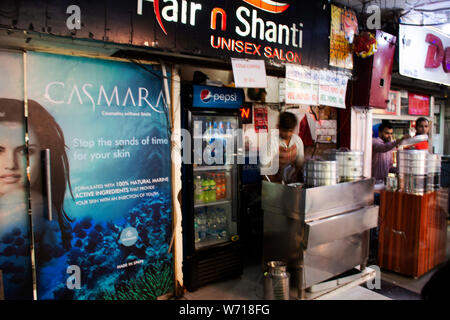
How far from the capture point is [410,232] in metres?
3.90

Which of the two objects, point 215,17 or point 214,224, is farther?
point 214,224

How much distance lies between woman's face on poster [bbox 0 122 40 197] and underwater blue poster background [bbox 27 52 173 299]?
120 mm

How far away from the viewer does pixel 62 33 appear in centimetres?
237

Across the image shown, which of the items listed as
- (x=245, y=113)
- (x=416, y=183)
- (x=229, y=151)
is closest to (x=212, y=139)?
(x=229, y=151)

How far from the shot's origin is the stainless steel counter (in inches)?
119

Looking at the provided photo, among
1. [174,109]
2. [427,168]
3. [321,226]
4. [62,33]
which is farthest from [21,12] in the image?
[427,168]

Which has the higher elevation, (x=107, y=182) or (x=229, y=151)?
(x=229, y=151)

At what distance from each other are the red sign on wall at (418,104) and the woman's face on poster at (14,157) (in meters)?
7.48

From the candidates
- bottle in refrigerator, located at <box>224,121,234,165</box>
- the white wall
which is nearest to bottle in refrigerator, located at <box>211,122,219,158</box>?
bottle in refrigerator, located at <box>224,121,234,165</box>

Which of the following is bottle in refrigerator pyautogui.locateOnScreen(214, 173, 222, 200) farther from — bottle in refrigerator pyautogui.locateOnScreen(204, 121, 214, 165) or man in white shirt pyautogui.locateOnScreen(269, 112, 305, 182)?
man in white shirt pyautogui.locateOnScreen(269, 112, 305, 182)

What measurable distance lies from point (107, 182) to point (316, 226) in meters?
2.08

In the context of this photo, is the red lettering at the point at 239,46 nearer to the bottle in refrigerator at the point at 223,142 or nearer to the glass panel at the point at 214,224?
the bottle in refrigerator at the point at 223,142

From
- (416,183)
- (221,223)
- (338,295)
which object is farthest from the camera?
(221,223)

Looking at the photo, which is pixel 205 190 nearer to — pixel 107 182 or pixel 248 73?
pixel 107 182
